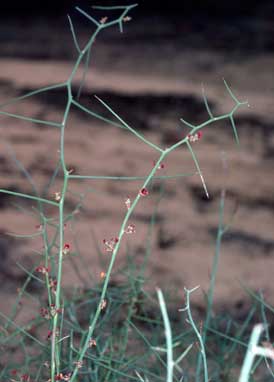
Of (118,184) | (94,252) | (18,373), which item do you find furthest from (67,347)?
(118,184)

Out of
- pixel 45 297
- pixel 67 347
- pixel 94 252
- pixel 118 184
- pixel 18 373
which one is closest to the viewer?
pixel 67 347

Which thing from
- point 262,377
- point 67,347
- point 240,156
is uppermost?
point 67,347

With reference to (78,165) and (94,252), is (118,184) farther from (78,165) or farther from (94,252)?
(94,252)

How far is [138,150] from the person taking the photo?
2.09 meters

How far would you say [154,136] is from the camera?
2.11m

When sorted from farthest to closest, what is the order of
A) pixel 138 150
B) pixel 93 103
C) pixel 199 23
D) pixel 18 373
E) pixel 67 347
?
pixel 199 23 < pixel 93 103 < pixel 138 150 < pixel 18 373 < pixel 67 347

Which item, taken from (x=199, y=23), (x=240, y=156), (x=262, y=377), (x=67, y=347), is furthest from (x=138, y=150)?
(x=67, y=347)

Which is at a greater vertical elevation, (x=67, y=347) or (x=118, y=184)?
(x=67, y=347)

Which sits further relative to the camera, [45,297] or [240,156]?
[240,156]

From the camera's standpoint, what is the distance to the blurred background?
1.68 meters

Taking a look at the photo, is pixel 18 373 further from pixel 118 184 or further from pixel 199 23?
pixel 199 23

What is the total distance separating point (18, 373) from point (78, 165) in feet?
2.79

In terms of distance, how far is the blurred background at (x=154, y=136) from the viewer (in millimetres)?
1684

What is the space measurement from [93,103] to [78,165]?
26cm
